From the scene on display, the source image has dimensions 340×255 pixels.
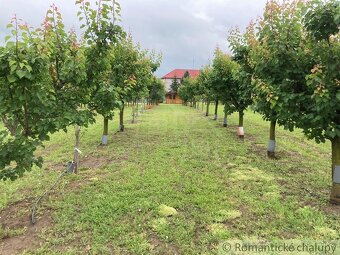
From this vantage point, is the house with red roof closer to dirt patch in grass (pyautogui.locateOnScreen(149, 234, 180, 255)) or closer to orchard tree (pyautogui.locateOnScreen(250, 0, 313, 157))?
orchard tree (pyautogui.locateOnScreen(250, 0, 313, 157))

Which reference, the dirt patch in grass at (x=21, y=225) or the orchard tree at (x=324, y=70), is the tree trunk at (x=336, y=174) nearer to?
the orchard tree at (x=324, y=70)

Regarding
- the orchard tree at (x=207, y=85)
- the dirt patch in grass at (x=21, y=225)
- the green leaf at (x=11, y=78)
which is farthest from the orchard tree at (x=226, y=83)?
the green leaf at (x=11, y=78)

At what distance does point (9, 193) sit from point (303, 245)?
5.31 metres

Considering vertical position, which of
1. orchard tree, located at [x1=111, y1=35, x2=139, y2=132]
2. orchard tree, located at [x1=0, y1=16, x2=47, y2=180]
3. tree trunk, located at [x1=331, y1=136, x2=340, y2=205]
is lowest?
tree trunk, located at [x1=331, y1=136, x2=340, y2=205]

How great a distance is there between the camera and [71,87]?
5027 millimetres

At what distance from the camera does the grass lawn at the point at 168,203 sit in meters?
4.18

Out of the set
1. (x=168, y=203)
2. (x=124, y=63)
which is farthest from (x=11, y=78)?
(x=124, y=63)

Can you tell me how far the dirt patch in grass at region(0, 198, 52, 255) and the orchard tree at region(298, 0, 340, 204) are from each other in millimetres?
4357

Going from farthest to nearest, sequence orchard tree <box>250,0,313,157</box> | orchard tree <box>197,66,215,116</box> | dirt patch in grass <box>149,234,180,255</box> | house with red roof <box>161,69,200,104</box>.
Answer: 1. house with red roof <box>161,69,200,104</box>
2. orchard tree <box>197,66,215,116</box>
3. orchard tree <box>250,0,313,157</box>
4. dirt patch in grass <box>149,234,180,255</box>

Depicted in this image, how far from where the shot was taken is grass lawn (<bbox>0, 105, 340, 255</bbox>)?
418 centimetres


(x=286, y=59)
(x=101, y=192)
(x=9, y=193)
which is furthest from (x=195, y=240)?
(x=9, y=193)

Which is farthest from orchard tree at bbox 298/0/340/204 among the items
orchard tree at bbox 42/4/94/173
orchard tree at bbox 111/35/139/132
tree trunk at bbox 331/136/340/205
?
orchard tree at bbox 111/35/139/132

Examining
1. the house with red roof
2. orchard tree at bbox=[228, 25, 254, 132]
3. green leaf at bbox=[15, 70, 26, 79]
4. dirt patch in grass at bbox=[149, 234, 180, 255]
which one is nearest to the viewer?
green leaf at bbox=[15, 70, 26, 79]

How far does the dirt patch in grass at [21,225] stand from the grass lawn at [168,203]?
0.02 meters
